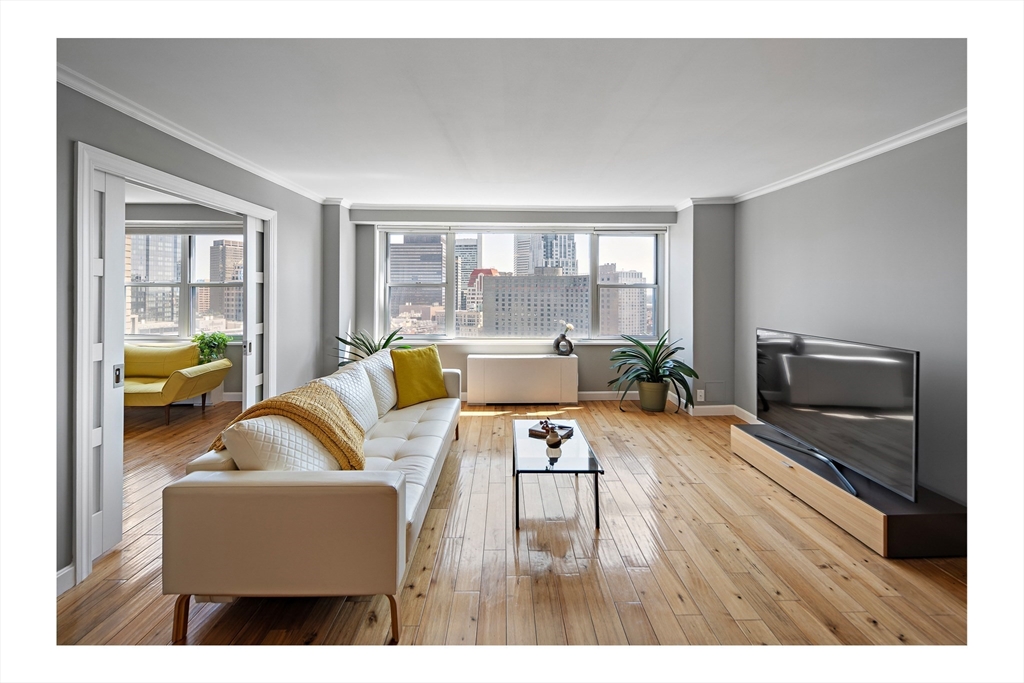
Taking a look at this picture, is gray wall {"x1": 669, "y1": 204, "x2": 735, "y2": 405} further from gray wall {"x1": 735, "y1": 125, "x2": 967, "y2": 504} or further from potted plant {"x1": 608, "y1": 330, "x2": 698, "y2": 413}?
gray wall {"x1": 735, "y1": 125, "x2": 967, "y2": 504}

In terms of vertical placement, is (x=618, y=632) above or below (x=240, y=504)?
below

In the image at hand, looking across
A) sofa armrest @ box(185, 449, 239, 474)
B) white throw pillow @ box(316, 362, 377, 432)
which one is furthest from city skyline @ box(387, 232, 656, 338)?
sofa armrest @ box(185, 449, 239, 474)

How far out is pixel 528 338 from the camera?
20.8 ft

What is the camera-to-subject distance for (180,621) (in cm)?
176

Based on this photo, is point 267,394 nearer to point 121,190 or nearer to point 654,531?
point 121,190

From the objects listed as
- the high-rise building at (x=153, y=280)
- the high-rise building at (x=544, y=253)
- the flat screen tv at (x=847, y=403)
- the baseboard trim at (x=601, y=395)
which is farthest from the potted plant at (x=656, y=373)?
the high-rise building at (x=153, y=280)

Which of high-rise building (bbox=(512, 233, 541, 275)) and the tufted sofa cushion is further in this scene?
high-rise building (bbox=(512, 233, 541, 275))

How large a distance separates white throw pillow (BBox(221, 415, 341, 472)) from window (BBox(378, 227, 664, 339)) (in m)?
4.30

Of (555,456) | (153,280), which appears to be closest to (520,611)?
(555,456)

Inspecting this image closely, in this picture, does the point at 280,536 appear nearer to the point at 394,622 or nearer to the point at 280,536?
the point at 280,536

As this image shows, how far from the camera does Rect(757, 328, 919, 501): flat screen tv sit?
243cm

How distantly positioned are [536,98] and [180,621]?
2671mm

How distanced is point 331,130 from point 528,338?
3.75 m
